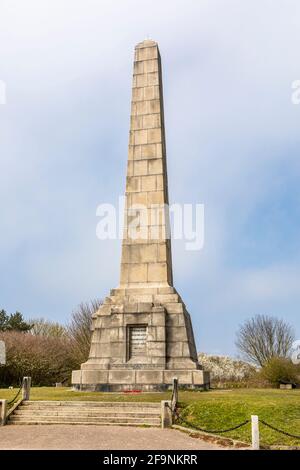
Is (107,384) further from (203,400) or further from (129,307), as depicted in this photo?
(203,400)

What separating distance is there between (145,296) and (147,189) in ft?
15.9

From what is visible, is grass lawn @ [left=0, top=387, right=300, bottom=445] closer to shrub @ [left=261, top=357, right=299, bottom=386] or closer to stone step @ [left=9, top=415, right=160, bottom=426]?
stone step @ [left=9, top=415, right=160, bottom=426]

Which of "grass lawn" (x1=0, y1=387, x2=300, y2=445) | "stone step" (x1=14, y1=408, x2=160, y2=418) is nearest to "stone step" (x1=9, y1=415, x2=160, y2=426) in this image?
"stone step" (x1=14, y1=408, x2=160, y2=418)

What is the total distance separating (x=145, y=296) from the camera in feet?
62.4

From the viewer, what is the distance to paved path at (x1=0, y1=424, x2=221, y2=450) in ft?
31.2

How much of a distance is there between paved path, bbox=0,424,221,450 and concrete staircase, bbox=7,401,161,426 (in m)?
0.56

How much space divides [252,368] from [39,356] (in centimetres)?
1840

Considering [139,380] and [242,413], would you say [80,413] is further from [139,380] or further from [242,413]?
[242,413]

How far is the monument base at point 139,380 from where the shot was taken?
55.4 feet

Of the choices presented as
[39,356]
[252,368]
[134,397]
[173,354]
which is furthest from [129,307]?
[252,368]
